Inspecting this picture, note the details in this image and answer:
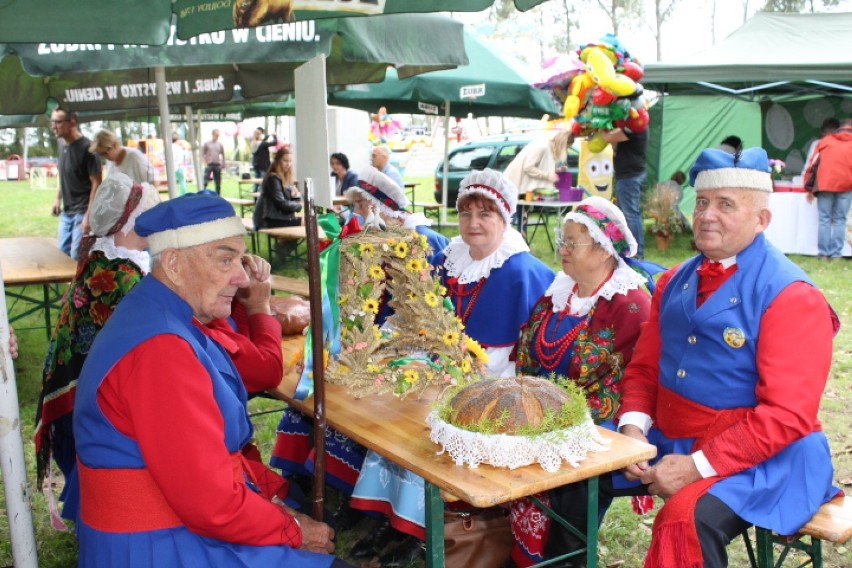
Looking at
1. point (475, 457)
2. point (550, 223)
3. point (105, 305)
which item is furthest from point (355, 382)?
point (550, 223)

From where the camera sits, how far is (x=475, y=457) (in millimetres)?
2221

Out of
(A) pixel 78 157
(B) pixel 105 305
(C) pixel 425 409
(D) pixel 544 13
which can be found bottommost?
(C) pixel 425 409

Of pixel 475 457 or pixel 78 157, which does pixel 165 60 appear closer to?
pixel 475 457

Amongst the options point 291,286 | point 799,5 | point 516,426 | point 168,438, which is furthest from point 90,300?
point 799,5

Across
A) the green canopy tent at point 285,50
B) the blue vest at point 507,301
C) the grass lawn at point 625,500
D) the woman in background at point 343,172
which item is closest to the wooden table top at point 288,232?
the grass lawn at point 625,500

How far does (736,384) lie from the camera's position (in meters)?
2.62

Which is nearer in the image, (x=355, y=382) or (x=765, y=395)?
(x=765, y=395)

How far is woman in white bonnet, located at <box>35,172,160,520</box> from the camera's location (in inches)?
129

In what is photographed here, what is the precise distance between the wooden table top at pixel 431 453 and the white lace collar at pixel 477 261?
107 centimetres

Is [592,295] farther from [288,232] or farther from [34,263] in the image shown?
[288,232]

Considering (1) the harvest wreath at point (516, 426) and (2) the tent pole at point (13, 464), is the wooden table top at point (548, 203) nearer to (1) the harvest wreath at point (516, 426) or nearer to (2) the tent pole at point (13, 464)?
(1) the harvest wreath at point (516, 426)

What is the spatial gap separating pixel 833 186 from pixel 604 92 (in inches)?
147

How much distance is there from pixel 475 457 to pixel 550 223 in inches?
484

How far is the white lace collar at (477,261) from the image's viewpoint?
152 inches
